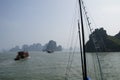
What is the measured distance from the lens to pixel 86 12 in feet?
87.8

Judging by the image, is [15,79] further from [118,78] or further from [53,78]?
[118,78]

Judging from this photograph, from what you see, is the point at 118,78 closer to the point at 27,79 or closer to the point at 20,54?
the point at 27,79

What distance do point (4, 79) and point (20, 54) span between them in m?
105

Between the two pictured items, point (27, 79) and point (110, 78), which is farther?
point (27, 79)

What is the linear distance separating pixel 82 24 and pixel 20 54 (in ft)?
472

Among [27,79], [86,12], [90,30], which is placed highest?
[86,12]

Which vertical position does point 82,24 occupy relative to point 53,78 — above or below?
above

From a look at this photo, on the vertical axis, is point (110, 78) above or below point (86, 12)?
below

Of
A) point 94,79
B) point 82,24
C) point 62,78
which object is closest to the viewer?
point 82,24

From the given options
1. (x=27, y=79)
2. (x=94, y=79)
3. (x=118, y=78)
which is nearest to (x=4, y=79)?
(x=27, y=79)

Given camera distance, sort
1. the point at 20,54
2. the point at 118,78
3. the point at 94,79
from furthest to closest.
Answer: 1. the point at 20,54
2. the point at 118,78
3. the point at 94,79

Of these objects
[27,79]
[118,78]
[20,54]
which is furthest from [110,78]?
[20,54]

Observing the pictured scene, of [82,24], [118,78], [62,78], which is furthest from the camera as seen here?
[62,78]

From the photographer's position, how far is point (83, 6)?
86.1ft
